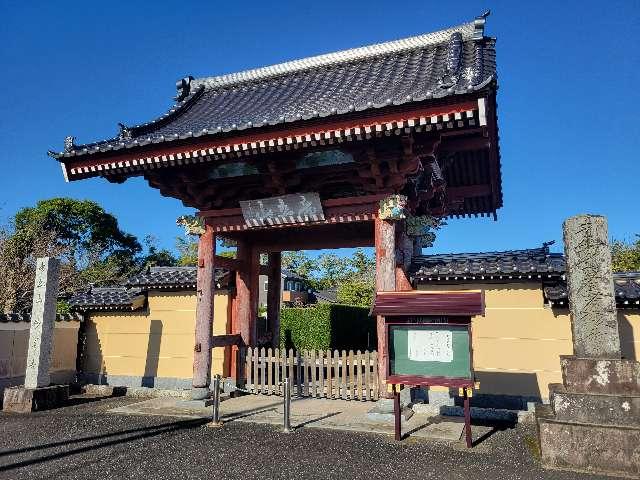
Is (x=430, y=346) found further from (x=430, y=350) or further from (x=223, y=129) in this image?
(x=223, y=129)

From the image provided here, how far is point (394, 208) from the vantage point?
317 inches

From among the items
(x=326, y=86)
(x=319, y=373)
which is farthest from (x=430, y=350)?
(x=326, y=86)

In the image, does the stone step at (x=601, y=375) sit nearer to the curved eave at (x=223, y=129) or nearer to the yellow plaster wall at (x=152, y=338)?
the curved eave at (x=223, y=129)

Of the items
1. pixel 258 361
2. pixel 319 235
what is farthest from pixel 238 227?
pixel 258 361

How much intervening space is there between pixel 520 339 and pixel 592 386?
298 cm

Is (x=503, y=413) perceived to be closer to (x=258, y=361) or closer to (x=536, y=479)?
(x=536, y=479)

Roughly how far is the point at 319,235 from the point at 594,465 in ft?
24.3

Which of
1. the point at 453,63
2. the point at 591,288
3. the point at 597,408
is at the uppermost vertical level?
the point at 453,63

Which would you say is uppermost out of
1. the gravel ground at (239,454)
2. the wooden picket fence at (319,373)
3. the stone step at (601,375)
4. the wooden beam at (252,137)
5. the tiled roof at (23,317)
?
the wooden beam at (252,137)

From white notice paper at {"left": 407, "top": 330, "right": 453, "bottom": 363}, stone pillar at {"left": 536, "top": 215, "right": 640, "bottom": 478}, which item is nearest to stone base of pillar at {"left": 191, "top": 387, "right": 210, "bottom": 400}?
white notice paper at {"left": 407, "top": 330, "right": 453, "bottom": 363}

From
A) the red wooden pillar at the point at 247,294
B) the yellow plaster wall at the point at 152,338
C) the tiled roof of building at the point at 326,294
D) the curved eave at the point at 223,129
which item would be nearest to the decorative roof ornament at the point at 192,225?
the red wooden pillar at the point at 247,294

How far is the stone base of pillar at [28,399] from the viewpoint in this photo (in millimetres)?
9289

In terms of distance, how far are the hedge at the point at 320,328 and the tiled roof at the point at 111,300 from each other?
10.3 meters

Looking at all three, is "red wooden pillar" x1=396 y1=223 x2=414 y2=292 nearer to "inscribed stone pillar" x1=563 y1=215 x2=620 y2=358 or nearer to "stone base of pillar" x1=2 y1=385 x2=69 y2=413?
"inscribed stone pillar" x1=563 y1=215 x2=620 y2=358
